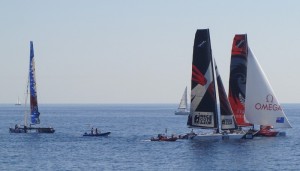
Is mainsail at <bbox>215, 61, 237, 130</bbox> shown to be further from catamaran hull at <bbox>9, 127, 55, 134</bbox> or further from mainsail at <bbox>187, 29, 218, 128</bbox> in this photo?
catamaran hull at <bbox>9, 127, 55, 134</bbox>

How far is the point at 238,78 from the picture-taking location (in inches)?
4552

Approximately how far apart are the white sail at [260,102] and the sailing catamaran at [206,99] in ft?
18.5

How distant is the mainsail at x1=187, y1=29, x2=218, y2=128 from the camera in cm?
10225

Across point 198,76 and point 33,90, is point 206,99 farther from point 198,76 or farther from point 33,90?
point 33,90

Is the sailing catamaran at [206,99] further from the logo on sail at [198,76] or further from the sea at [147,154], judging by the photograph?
the sea at [147,154]

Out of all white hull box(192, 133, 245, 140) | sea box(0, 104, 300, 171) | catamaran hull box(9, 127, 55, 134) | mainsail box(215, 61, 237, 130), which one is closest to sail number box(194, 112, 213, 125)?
white hull box(192, 133, 245, 140)

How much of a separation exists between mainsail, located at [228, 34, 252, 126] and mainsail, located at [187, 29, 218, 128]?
36.3 feet

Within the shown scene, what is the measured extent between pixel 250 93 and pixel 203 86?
12047 millimetres

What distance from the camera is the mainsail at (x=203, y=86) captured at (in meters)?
102

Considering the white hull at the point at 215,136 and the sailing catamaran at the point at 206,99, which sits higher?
the sailing catamaran at the point at 206,99

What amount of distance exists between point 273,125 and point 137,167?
41.5 m

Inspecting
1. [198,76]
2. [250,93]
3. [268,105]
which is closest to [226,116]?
[250,93]

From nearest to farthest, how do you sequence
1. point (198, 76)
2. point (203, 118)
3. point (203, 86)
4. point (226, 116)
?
point (198, 76) < point (203, 86) < point (203, 118) < point (226, 116)

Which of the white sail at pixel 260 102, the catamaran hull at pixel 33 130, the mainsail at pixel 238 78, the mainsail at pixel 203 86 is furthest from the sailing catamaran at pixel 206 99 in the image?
the catamaran hull at pixel 33 130
